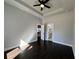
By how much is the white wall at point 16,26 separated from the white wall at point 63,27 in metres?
2.24

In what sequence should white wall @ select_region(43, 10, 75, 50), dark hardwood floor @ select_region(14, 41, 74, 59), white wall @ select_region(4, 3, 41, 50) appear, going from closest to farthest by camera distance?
1. dark hardwood floor @ select_region(14, 41, 74, 59)
2. white wall @ select_region(4, 3, 41, 50)
3. white wall @ select_region(43, 10, 75, 50)

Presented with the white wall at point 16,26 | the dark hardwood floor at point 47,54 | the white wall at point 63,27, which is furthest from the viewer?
the white wall at point 63,27

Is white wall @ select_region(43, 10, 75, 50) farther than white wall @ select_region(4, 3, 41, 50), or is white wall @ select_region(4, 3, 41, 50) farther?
white wall @ select_region(43, 10, 75, 50)

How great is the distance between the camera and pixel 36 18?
22.5ft

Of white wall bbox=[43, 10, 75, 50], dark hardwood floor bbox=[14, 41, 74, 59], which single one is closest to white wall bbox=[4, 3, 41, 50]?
dark hardwood floor bbox=[14, 41, 74, 59]

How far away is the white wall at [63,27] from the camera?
4.88m

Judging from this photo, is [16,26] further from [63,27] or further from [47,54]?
[63,27]

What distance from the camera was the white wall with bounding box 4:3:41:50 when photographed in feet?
13.3

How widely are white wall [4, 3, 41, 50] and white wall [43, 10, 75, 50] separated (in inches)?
88.0

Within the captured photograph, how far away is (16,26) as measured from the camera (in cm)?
471

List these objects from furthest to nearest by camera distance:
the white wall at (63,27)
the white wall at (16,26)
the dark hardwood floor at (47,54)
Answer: the white wall at (63,27)
the white wall at (16,26)
the dark hardwood floor at (47,54)

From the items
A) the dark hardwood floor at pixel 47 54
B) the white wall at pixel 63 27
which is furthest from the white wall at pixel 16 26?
the white wall at pixel 63 27

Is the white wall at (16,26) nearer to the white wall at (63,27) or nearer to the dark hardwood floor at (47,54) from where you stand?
the dark hardwood floor at (47,54)

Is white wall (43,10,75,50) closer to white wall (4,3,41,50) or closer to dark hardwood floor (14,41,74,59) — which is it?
dark hardwood floor (14,41,74,59)
